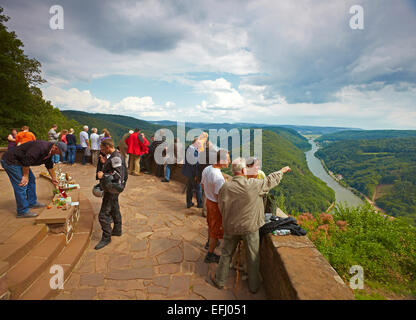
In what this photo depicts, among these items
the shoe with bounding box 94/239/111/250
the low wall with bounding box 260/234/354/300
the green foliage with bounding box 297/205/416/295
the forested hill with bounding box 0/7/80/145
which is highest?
the forested hill with bounding box 0/7/80/145

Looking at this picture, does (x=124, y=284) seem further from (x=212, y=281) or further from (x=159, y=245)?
(x=212, y=281)

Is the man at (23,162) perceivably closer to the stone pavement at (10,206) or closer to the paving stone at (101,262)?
the stone pavement at (10,206)

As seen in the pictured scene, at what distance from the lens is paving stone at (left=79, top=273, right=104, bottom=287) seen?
2.83 metres

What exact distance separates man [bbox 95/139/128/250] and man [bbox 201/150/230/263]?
1.40 m

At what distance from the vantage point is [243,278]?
304cm

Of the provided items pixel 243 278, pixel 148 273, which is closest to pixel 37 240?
pixel 148 273

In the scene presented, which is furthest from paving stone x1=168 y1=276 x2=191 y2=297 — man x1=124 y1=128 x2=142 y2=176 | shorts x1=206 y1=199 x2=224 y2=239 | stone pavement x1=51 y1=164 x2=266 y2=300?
man x1=124 y1=128 x2=142 y2=176

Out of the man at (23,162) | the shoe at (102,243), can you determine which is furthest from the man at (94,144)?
the shoe at (102,243)

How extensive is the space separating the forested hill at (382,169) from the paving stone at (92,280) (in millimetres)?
58417

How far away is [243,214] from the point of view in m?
2.62

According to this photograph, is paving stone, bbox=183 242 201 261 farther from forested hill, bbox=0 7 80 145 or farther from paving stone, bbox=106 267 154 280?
forested hill, bbox=0 7 80 145

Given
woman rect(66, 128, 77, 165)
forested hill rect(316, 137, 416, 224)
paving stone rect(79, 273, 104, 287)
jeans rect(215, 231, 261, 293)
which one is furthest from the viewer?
forested hill rect(316, 137, 416, 224)

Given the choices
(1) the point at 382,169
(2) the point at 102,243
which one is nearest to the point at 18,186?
(2) the point at 102,243
